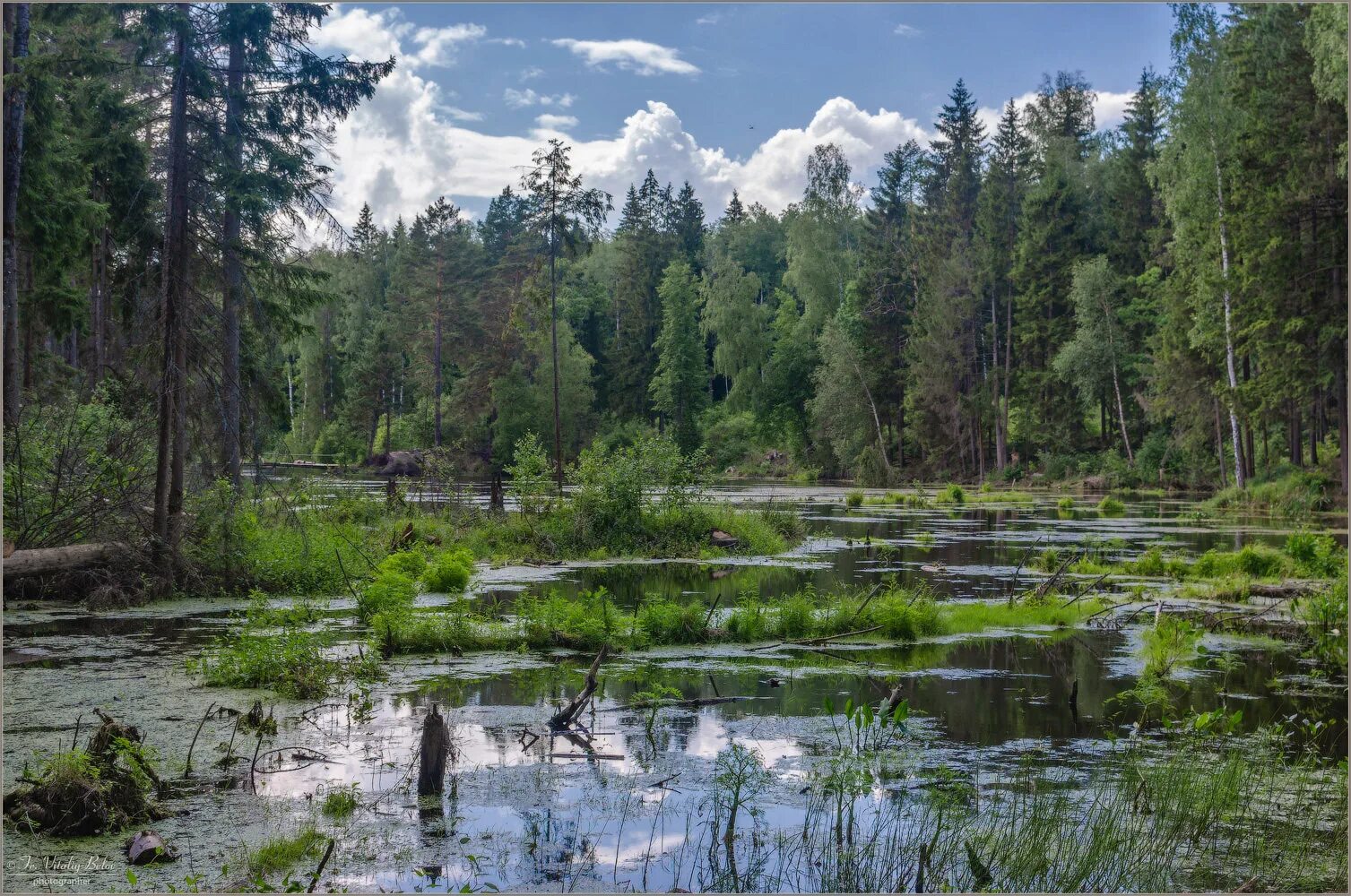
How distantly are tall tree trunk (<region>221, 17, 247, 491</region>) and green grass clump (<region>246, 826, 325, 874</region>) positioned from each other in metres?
9.75

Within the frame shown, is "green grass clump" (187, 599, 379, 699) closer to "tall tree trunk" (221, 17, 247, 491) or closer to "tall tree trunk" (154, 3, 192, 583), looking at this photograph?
"tall tree trunk" (221, 17, 247, 491)

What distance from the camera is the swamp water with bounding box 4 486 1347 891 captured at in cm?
654

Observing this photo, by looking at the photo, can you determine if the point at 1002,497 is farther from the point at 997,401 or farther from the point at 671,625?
the point at 671,625

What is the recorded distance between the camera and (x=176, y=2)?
15781 millimetres

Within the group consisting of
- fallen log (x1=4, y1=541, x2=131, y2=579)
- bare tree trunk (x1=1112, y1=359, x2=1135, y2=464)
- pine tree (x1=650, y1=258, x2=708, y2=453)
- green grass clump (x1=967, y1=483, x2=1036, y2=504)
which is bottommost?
green grass clump (x1=967, y1=483, x2=1036, y2=504)

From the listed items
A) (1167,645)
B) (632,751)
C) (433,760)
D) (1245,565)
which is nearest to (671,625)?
(632,751)

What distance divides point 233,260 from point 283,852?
13691 millimetres

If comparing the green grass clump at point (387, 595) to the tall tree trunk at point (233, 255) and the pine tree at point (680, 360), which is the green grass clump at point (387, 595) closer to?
the tall tree trunk at point (233, 255)

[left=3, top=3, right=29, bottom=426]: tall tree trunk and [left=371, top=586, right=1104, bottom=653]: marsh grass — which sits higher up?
[left=3, top=3, right=29, bottom=426]: tall tree trunk

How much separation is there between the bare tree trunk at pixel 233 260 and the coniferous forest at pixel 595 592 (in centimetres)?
20

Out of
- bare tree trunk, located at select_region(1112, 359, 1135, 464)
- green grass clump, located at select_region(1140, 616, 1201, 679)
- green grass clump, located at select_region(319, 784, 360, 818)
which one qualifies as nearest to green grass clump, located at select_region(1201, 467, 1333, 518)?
bare tree trunk, located at select_region(1112, 359, 1135, 464)

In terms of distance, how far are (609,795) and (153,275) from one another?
511 inches

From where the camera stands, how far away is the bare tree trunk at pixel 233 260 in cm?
1714

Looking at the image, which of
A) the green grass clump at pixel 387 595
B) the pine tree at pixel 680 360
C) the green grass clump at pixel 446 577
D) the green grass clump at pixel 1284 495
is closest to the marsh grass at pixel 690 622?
the green grass clump at pixel 387 595
